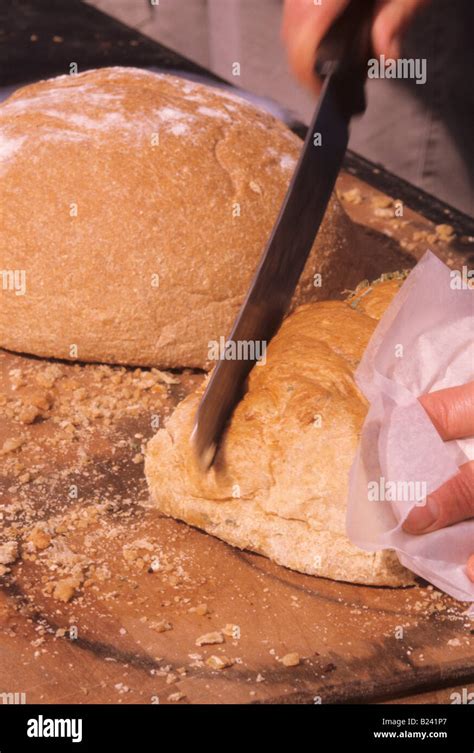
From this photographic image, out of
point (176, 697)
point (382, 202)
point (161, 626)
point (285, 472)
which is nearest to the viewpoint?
point (176, 697)

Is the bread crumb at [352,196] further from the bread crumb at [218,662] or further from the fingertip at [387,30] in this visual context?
the bread crumb at [218,662]

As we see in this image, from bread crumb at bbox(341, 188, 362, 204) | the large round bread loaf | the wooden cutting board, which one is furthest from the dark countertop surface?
the wooden cutting board

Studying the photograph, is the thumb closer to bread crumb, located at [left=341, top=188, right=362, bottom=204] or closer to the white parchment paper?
the white parchment paper

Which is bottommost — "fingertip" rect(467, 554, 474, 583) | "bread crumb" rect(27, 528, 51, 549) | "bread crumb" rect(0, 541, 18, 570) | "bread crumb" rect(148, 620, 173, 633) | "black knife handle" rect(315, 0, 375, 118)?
"bread crumb" rect(148, 620, 173, 633)

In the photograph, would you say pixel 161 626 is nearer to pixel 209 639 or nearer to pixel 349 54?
pixel 209 639

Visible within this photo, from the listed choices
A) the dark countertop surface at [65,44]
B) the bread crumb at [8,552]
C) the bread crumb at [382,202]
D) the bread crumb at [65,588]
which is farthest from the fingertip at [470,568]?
the dark countertop surface at [65,44]

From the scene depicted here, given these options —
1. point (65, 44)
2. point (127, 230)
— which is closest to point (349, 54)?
point (127, 230)

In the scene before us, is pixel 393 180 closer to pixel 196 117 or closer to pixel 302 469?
pixel 196 117
